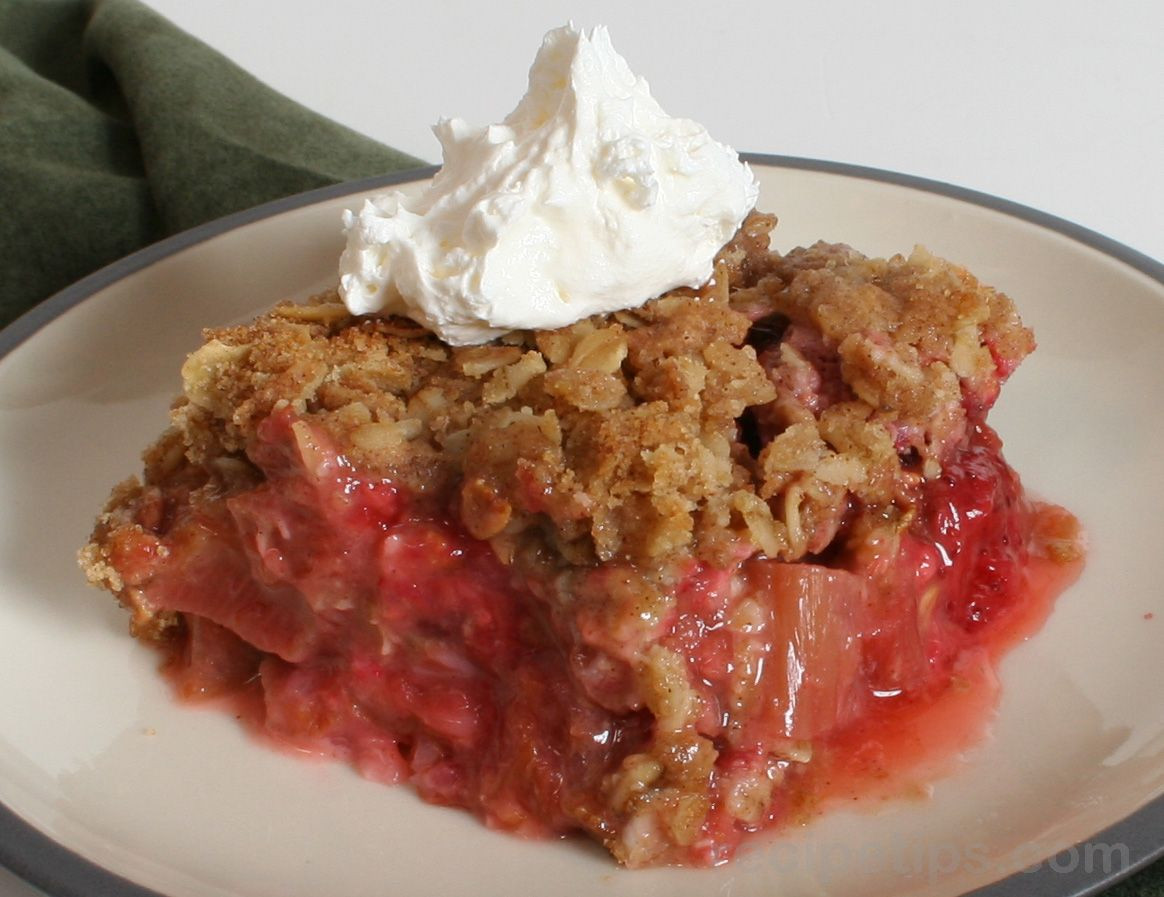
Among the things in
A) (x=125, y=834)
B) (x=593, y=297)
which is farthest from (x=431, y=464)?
(x=125, y=834)

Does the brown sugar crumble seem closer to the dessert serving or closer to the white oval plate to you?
the dessert serving

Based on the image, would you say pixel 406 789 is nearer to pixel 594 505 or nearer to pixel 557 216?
pixel 594 505

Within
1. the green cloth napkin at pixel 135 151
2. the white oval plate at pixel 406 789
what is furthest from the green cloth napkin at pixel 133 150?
the white oval plate at pixel 406 789

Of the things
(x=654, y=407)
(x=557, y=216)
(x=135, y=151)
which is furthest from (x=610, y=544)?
(x=135, y=151)

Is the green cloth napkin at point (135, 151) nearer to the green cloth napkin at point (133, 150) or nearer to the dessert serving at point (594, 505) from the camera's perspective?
the green cloth napkin at point (133, 150)

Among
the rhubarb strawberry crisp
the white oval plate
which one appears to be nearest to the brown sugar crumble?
the rhubarb strawberry crisp

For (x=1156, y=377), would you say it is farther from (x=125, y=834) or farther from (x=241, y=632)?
(x=125, y=834)
